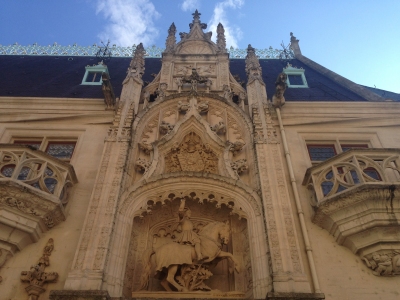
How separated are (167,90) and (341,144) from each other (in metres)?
5.63

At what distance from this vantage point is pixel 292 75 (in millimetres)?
15836

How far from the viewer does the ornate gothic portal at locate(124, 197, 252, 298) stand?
7.81 m

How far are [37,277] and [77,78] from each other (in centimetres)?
1016

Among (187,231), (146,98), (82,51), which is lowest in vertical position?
(187,231)

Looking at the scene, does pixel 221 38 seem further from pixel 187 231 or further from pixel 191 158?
pixel 187 231

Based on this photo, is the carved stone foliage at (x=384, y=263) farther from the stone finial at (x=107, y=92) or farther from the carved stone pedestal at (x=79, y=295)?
the stone finial at (x=107, y=92)

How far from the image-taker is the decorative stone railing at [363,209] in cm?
748

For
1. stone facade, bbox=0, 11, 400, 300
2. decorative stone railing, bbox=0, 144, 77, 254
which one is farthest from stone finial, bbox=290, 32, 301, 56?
decorative stone railing, bbox=0, 144, 77, 254

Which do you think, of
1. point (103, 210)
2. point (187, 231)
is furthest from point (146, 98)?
point (187, 231)

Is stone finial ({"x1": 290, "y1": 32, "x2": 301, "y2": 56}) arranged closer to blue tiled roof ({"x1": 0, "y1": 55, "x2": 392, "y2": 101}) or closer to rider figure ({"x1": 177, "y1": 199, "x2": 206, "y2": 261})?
blue tiled roof ({"x1": 0, "y1": 55, "x2": 392, "y2": 101})

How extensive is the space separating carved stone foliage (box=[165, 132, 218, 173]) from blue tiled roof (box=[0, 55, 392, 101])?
4.20 metres

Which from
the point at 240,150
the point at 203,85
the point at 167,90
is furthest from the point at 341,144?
the point at 167,90

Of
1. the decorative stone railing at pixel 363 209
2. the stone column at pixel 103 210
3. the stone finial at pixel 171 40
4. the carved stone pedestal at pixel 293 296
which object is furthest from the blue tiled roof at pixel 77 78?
the carved stone pedestal at pixel 293 296

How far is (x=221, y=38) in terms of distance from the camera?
14.9 metres
